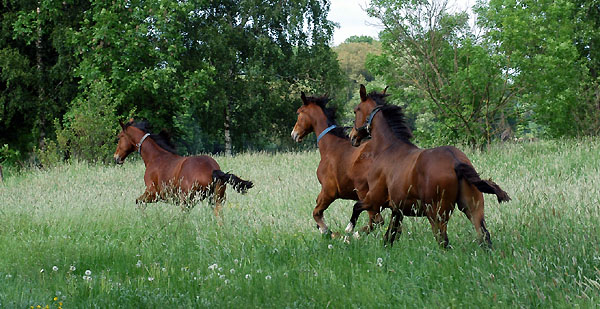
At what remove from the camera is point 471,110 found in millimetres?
16516

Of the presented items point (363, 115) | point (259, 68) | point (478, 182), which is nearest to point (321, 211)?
point (363, 115)

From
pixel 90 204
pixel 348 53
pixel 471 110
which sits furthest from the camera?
pixel 348 53

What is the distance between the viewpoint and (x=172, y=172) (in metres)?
9.59

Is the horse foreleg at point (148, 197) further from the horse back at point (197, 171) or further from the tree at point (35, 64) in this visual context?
the tree at point (35, 64)

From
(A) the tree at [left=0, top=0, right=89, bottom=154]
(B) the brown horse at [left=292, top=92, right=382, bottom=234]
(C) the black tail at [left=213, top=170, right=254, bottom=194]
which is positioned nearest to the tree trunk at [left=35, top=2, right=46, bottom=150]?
(A) the tree at [left=0, top=0, right=89, bottom=154]

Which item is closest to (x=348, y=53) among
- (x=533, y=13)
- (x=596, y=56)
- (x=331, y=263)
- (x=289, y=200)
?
(x=596, y=56)

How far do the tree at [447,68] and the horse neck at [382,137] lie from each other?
10129 mm

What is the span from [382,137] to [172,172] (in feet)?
14.6

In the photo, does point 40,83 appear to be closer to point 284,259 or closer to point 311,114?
point 311,114

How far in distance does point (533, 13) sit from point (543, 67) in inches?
118

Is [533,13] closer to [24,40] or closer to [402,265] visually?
[402,265]

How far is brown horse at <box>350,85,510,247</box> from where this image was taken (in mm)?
5367

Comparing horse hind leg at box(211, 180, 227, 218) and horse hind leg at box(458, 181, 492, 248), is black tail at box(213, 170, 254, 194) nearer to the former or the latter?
horse hind leg at box(211, 180, 227, 218)

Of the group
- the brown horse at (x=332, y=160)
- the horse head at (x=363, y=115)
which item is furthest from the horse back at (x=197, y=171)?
the horse head at (x=363, y=115)
